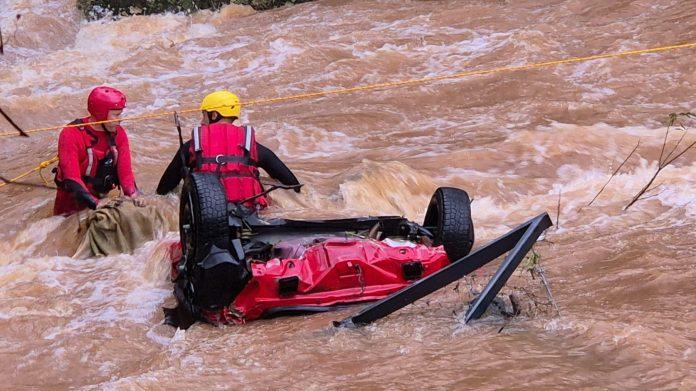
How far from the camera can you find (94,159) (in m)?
6.41

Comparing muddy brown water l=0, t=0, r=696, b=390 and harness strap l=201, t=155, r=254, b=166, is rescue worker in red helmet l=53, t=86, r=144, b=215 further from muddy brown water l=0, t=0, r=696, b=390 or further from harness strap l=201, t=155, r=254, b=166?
harness strap l=201, t=155, r=254, b=166

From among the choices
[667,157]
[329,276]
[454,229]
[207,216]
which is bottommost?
[667,157]

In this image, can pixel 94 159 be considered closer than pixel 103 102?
No

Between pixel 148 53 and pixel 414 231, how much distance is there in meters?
9.61

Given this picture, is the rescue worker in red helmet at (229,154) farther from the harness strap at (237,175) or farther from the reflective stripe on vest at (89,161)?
the reflective stripe on vest at (89,161)

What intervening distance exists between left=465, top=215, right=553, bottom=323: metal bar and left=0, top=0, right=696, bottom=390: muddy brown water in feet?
0.37

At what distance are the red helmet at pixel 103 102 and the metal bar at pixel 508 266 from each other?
3205mm

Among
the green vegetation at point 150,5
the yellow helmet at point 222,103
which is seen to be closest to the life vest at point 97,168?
the yellow helmet at point 222,103

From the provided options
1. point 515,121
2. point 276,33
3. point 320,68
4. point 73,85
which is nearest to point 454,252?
point 515,121

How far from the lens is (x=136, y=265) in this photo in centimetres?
595

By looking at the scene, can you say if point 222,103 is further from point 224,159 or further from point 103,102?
point 103,102

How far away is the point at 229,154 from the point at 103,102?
106 cm

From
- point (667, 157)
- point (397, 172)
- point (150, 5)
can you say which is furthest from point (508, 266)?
point (150, 5)

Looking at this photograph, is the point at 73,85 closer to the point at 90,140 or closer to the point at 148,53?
the point at 148,53
